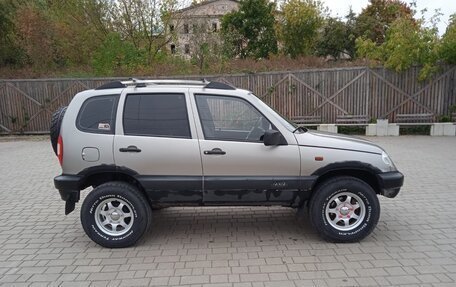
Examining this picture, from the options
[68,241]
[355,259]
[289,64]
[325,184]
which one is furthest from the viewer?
[289,64]

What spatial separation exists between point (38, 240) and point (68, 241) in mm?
425

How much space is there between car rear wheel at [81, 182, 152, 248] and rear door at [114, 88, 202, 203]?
214mm

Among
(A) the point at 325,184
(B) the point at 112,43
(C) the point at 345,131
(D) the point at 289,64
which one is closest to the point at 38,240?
(A) the point at 325,184

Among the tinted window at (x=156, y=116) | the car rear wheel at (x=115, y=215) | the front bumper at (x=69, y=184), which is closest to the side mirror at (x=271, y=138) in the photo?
the tinted window at (x=156, y=116)

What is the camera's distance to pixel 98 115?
13.3 feet

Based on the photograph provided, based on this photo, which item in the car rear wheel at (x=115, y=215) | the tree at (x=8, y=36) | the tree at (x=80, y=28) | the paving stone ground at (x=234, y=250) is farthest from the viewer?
the tree at (x=80, y=28)

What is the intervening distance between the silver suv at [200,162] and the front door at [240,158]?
0.5 inches

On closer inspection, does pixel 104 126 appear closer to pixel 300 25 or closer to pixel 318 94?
pixel 318 94

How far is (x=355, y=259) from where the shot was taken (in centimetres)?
369

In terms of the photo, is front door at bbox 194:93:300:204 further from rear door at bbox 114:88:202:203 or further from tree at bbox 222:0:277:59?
tree at bbox 222:0:277:59

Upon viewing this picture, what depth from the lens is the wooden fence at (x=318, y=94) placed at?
12.1 meters

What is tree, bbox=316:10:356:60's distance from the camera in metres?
32.6

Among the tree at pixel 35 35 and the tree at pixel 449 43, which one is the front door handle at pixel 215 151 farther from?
the tree at pixel 35 35

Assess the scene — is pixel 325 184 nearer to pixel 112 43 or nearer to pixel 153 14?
pixel 112 43
